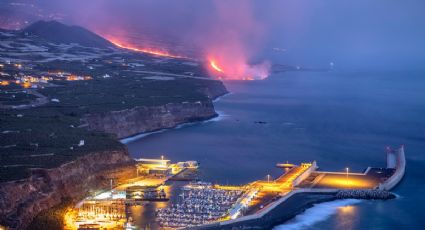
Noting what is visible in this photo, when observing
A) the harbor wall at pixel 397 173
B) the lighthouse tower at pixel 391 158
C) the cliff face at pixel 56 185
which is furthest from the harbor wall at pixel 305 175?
the cliff face at pixel 56 185

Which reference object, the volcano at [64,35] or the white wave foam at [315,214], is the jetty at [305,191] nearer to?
the white wave foam at [315,214]

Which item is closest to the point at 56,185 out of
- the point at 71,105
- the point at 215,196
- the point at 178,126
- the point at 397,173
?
the point at 215,196

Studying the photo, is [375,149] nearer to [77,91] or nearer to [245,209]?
[245,209]

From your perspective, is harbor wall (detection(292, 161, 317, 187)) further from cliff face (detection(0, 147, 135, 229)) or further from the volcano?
the volcano

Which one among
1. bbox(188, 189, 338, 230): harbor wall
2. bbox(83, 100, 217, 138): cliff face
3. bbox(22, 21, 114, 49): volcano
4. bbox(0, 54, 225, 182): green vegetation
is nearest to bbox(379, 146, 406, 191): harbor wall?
bbox(188, 189, 338, 230): harbor wall

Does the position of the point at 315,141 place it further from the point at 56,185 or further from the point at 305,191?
the point at 56,185
